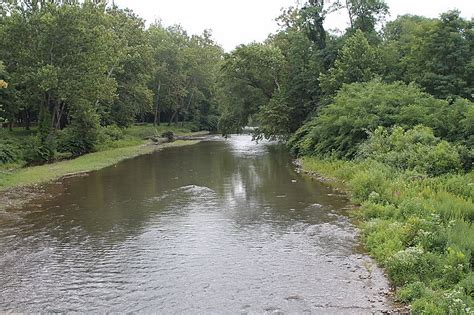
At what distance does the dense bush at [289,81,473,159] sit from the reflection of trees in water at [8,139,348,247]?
3498mm

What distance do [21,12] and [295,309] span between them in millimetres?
33983

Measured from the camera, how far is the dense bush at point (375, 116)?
23.1 metres

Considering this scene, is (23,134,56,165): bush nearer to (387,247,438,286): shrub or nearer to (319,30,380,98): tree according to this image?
(319,30,380,98): tree

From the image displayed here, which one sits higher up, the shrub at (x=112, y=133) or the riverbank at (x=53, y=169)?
the shrub at (x=112, y=133)

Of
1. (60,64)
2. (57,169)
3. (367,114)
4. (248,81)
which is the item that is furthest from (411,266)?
(248,81)

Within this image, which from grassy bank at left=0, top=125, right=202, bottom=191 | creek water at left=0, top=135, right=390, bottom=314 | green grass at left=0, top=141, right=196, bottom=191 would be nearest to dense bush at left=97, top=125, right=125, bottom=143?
grassy bank at left=0, top=125, right=202, bottom=191

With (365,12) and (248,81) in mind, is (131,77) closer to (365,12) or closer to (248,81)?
(248,81)

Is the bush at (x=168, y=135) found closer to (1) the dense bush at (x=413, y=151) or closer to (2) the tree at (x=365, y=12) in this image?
(2) the tree at (x=365, y=12)

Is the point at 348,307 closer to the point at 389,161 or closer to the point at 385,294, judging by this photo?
the point at 385,294

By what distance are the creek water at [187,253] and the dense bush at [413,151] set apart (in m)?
3.37

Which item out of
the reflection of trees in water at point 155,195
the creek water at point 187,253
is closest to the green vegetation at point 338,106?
the creek water at point 187,253

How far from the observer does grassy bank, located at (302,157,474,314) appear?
344 inches

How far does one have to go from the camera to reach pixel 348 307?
9.02 metres

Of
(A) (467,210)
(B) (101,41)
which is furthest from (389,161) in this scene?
(B) (101,41)
